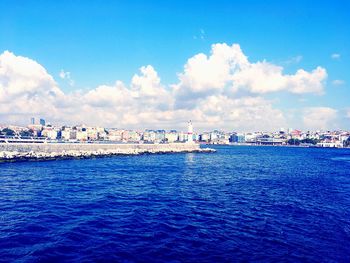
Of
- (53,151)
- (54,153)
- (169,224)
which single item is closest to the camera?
(169,224)

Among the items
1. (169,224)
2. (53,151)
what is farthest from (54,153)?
(169,224)

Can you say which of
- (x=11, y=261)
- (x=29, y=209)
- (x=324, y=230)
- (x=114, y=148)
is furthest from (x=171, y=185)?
(x=114, y=148)

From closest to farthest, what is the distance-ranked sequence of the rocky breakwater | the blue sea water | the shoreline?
the blue sea water < the shoreline < the rocky breakwater

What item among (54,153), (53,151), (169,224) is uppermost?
(53,151)

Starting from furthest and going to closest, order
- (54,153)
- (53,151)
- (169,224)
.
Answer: (53,151) < (54,153) < (169,224)

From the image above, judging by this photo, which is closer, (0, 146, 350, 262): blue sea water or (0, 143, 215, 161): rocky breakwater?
(0, 146, 350, 262): blue sea water

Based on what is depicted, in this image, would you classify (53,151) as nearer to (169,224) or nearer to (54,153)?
(54,153)

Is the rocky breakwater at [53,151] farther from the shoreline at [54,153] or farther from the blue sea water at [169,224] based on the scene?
the blue sea water at [169,224]

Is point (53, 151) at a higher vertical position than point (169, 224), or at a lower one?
higher

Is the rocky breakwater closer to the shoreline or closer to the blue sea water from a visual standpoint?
the shoreline

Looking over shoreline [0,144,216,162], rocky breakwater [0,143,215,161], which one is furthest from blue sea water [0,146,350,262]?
rocky breakwater [0,143,215,161]

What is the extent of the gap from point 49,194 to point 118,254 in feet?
42.2

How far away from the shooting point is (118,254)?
12.0 m

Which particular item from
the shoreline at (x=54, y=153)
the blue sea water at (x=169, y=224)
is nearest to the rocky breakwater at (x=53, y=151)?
the shoreline at (x=54, y=153)
